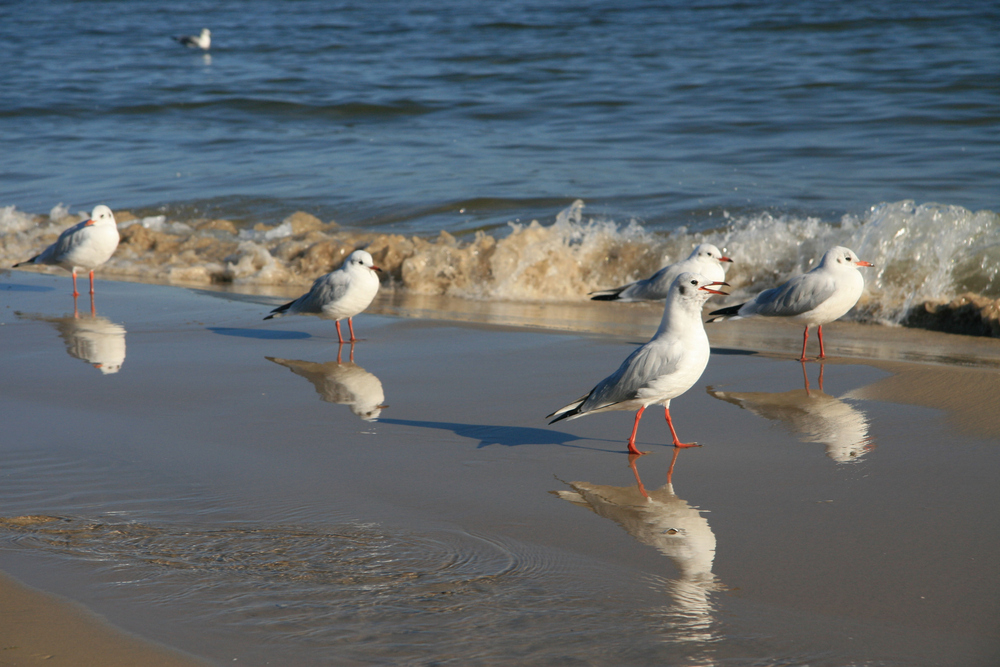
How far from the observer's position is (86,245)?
8.58 m

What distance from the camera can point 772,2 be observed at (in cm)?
2250

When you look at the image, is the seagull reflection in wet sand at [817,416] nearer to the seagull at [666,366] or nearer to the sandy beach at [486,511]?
the sandy beach at [486,511]

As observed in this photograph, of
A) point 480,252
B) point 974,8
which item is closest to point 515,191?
point 480,252

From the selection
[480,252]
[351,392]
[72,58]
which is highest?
[72,58]

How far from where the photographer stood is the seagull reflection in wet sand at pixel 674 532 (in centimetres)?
258

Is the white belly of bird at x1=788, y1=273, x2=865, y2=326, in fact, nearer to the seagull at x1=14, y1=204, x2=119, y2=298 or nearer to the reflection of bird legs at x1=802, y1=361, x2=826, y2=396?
the reflection of bird legs at x1=802, y1=361, x2=826, y2=396

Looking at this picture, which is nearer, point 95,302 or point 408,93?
point 95,302

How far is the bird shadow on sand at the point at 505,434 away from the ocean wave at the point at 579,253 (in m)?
4.27

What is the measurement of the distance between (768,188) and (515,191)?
2.99 m

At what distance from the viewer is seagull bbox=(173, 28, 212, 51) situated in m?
26.3

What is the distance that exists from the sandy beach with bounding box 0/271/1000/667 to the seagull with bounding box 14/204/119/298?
2792mm

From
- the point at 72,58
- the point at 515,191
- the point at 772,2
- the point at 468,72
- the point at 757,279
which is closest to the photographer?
the point at 757,279

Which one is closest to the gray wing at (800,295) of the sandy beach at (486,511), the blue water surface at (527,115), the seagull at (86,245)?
the sandy beach at (486,511)

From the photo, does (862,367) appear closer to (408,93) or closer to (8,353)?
(8,353)
